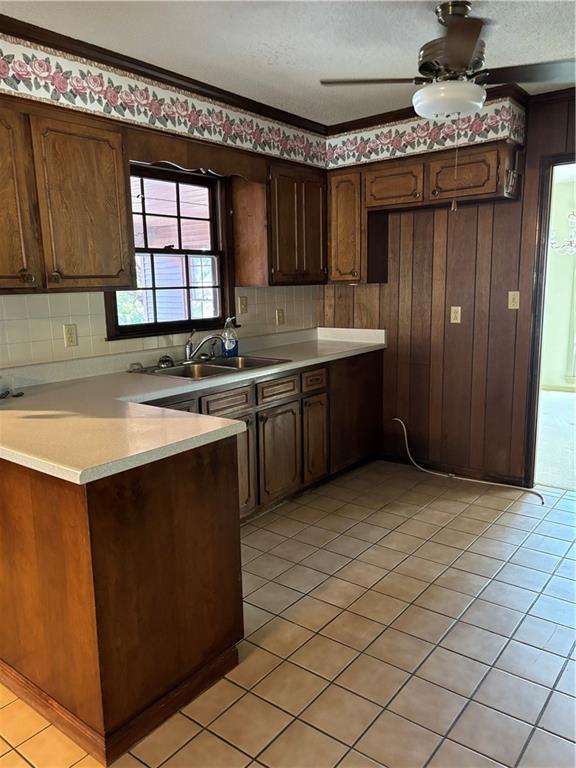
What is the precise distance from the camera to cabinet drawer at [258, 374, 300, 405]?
3.29 meters

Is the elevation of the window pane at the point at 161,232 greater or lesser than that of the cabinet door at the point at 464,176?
lesser

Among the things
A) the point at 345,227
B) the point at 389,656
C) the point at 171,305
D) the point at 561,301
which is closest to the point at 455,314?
the point at 345,227

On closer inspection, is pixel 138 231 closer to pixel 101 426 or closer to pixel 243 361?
pixel 243 361

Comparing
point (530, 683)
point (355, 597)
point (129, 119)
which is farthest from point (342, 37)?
point (530, 683)

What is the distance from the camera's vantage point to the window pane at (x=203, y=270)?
365 cm

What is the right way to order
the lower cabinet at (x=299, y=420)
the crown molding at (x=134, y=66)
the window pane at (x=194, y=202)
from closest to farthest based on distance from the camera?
the crown molding at (x=134, y=66)
the lower cabinet at (x=299, y=420)
the window pane at (x=194, y=202)

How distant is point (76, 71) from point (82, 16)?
296mm

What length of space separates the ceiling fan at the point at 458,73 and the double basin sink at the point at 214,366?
167cm

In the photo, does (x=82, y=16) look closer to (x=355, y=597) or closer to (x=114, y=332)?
(x=114, y=332)

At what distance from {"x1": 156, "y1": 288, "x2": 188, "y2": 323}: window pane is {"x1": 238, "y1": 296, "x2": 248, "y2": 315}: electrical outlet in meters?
0.44

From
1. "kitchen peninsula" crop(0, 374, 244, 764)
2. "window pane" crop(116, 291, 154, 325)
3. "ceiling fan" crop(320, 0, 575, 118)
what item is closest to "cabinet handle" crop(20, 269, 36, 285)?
"kitchen peninsula" crop(0, 374, 244, 764)

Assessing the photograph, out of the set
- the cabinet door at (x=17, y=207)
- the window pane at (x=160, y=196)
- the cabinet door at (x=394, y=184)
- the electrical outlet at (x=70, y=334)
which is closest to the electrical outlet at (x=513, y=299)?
the cabinet door at (x=394, y=184)

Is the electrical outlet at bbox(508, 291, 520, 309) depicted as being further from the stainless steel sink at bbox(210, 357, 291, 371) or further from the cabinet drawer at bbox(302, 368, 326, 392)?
the stainless steel sink at bbox(210, 357, 291, 371)

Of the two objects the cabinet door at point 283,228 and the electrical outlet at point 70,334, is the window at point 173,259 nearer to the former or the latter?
the electrical outlet at point 70,334
